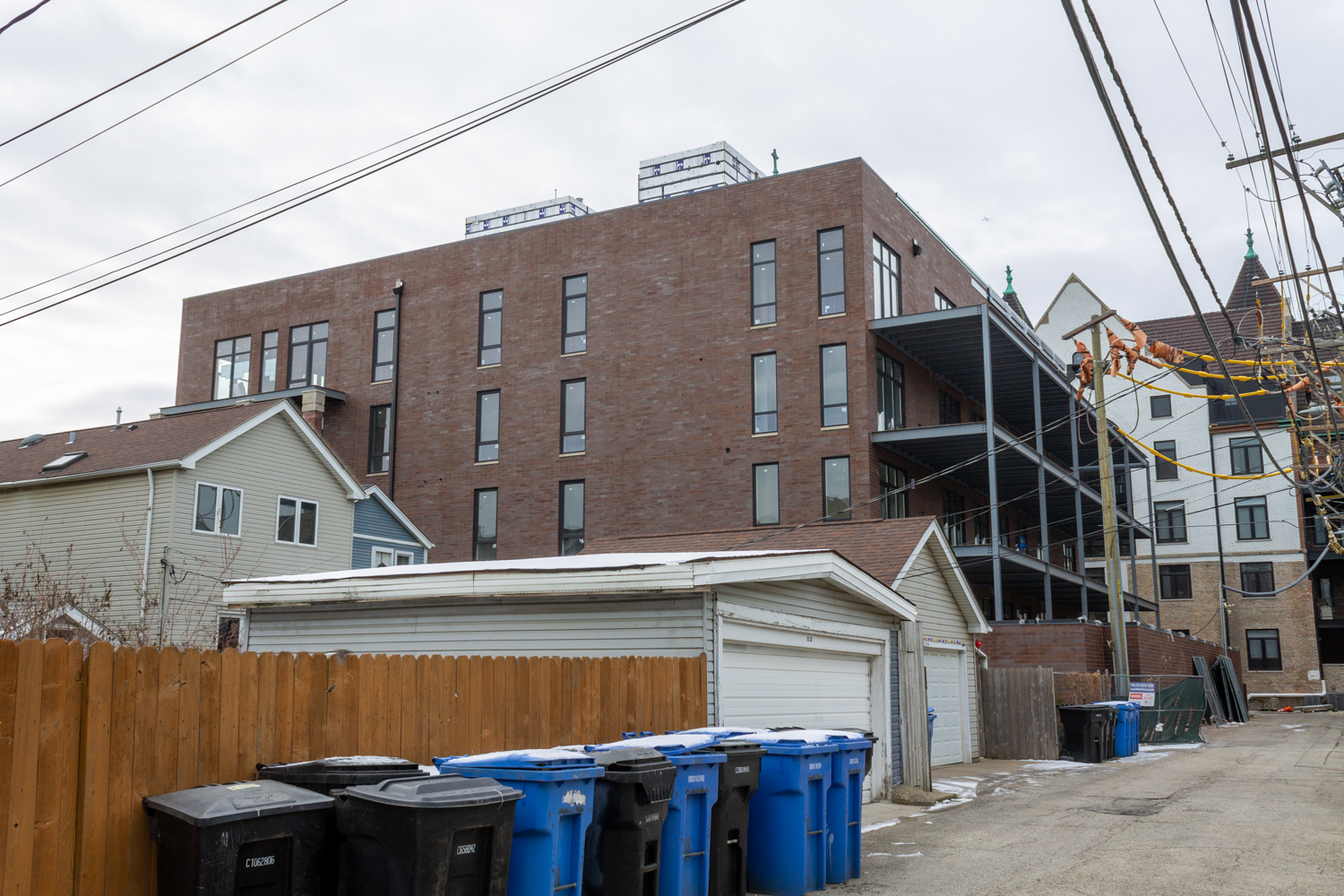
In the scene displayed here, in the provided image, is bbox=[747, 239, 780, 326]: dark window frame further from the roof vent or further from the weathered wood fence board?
the roof vent

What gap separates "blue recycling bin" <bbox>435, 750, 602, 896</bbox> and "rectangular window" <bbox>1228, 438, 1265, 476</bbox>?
51389 mm

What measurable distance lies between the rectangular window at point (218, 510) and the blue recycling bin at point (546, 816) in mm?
21160

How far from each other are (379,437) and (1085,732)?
23.9 meters

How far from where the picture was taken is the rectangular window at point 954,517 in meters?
34.4

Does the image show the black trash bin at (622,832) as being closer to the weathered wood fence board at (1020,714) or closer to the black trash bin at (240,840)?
the black trash bin at (240,840)

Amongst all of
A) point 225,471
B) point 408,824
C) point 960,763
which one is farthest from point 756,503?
point 408,824

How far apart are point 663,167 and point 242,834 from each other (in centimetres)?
4232

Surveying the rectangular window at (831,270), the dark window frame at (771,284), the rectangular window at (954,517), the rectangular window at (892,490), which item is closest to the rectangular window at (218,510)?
the dark window frame at (771,284)

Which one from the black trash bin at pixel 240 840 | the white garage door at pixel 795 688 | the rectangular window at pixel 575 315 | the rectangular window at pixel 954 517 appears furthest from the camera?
the rectangular window at pixel 954 517

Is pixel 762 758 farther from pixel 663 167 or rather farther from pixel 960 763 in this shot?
pixel 663 167

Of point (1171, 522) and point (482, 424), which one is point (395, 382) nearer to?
point (482, 424)

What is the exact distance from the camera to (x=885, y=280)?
3141 cm

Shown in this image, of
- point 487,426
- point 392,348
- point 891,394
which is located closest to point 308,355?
point 392,348

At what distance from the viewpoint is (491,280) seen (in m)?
35.4
